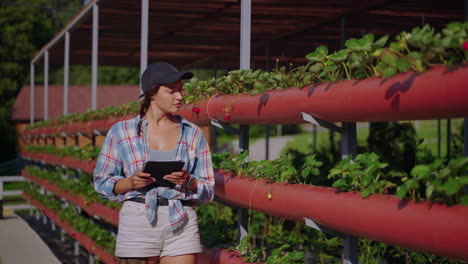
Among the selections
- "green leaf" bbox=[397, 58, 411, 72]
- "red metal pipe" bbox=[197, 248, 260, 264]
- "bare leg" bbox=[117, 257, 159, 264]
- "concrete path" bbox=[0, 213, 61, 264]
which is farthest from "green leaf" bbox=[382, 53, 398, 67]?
"concrete path" bbox=[0, 213, 61, 264]

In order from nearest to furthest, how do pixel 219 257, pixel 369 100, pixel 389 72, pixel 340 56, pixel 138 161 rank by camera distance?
1. pixel 389 72
2. pixel 369 100
3. pixel 340 56
4. pixel 138 161
5. pixel 219 257

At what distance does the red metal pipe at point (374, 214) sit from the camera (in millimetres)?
2490

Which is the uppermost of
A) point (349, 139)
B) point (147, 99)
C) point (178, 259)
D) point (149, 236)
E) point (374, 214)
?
point (147, 99)

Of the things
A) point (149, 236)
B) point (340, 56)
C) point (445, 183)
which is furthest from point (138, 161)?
point (445, 183)

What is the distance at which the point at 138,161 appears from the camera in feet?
12.6

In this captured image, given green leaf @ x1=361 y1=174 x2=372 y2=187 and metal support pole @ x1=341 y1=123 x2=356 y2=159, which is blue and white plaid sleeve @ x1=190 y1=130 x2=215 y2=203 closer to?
metal support pole @ x1=341 y1=123 x2=356 y2=159

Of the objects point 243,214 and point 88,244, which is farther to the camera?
point 88,244

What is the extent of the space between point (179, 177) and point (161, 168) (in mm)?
100

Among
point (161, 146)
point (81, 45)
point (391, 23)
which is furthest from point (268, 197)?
point (81, 45)

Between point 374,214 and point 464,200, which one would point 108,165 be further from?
point 464,200

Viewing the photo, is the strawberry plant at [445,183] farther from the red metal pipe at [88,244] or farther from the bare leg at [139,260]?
the red metal pipe at [88,244]

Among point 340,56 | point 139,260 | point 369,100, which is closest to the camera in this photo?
point 369,100

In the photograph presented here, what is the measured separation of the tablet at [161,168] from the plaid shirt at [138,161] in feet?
0.46

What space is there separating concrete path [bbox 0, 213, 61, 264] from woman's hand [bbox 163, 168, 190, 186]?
17.0ft
